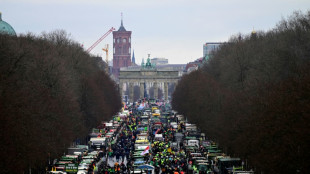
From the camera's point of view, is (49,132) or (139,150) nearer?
(49,132)

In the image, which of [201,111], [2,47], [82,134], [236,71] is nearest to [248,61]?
[236,71]

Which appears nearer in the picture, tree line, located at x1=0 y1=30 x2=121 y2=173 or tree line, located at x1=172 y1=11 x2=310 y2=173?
tree line, located at x1=172 y1=11 x2=310 y2=173

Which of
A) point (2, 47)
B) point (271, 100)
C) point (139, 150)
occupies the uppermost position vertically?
point (2, 47)

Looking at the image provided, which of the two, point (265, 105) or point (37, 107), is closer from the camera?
point (265, 105)

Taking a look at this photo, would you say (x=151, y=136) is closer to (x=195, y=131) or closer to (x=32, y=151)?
(x=195, y=131)
